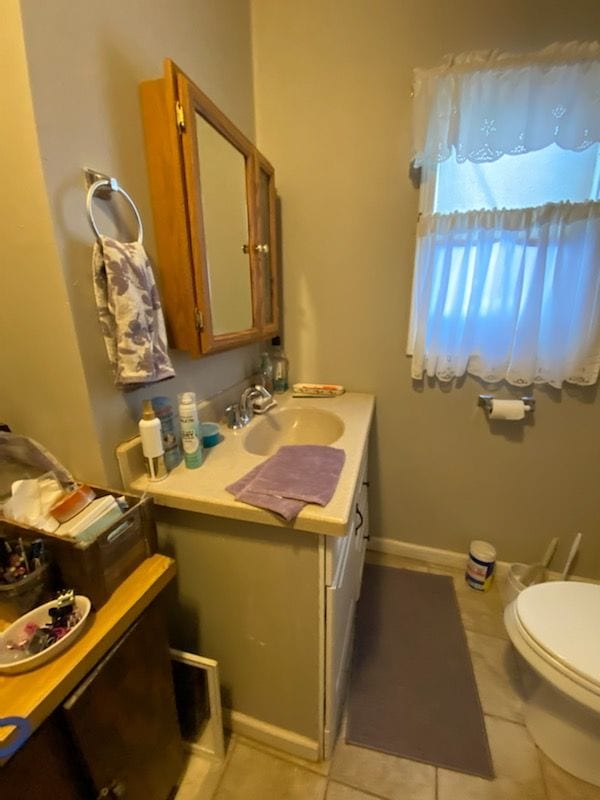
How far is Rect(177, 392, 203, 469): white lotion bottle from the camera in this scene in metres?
0.86

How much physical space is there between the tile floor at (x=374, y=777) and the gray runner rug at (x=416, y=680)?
0.03 m

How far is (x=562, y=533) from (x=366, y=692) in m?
1.08

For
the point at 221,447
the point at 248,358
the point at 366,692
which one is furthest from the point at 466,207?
the point at 366,692

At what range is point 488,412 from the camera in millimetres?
1419

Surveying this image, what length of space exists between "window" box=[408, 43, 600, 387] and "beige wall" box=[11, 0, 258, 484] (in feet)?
2.91

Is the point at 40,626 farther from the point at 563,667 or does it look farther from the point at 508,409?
the point at 508,409

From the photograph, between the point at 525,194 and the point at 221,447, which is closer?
the point at 221,447

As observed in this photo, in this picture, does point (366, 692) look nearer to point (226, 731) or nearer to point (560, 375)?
point (226, 731)

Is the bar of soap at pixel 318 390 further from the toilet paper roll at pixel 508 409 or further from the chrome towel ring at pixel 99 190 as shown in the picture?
the chrome towel ring at pixel 99 190

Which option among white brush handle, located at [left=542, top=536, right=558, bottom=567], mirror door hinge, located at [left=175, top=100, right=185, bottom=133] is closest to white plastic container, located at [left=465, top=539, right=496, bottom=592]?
white brush handle, located at [left=542, top=536, right=558, bottom=567]

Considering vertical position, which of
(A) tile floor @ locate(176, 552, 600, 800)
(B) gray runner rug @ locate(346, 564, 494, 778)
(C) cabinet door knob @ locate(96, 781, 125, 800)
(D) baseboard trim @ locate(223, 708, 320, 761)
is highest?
(C) cabinet door knob @ locate(96, 781, 125, 800)

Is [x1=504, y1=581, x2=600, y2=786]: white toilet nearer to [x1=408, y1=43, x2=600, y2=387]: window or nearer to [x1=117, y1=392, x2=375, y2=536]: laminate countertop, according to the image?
[x1=117, y1=392, x2=375, y2=536]: laminate countertop

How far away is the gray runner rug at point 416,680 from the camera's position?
39.9 inches

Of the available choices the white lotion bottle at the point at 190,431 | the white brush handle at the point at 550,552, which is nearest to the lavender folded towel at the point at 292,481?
the white lotion bottle at the point at 190,431
